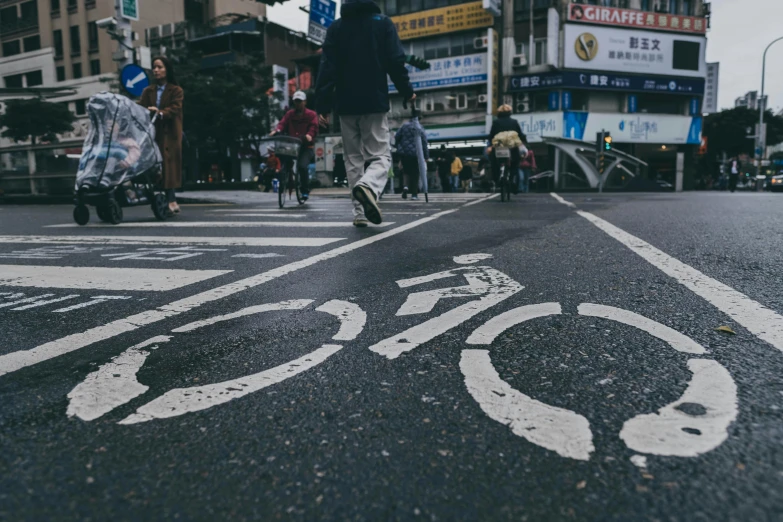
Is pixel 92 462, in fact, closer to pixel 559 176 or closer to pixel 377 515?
pixel 377 515

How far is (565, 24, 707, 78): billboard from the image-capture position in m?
37.3

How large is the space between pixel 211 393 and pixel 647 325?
1.54 m

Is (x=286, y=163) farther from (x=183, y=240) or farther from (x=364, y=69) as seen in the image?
(x=183, y=240)

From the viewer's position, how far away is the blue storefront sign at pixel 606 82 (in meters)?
37.0

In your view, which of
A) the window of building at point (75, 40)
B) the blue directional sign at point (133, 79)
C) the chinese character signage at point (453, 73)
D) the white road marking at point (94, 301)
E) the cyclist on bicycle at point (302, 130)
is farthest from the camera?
the window of building at point (75, 40)

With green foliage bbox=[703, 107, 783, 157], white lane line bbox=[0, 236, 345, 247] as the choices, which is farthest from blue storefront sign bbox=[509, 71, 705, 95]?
white lane line bbox=[0, 236, 345, 247]

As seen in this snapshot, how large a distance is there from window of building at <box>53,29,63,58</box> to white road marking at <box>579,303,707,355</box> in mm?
62350

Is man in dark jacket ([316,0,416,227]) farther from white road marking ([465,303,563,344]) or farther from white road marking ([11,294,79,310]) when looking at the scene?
white road marking ([465,303,563,344])

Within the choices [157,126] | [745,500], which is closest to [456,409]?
[745,500]

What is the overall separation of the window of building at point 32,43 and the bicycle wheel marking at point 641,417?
65806mm

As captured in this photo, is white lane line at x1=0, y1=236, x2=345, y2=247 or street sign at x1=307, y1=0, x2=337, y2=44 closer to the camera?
white lane line at x1=0, y1=236, x2=345, y2=247

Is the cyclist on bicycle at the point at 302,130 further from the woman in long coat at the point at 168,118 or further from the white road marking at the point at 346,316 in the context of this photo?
the white road marking at the point at 346,316

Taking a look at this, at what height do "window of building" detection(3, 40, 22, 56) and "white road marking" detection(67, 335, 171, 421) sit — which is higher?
"window of building" detection(3, 40, 22, 56)

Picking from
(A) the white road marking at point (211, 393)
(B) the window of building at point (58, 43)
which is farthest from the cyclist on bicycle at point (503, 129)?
(B) the window of building at point (58, 43)
